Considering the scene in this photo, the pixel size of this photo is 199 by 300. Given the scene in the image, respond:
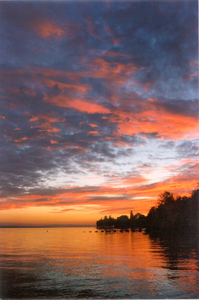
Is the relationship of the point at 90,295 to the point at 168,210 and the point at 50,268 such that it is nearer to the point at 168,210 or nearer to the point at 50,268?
the point at 50,268

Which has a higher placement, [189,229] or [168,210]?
[168,210]

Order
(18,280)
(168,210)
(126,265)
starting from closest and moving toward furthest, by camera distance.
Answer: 1. (18,280)
2. (126,265)
3. (168,210)

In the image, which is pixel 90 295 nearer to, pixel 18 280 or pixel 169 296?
pixel 169 296

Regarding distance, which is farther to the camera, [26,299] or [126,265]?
[126,265]

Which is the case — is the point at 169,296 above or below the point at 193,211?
below

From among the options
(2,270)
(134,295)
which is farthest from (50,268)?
(134,295)

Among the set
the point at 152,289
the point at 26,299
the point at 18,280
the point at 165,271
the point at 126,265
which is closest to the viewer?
the point at 26,299

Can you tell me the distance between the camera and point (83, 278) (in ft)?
113

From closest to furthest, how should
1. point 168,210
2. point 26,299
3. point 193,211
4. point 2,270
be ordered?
point 26,299 → point 2,270 → point 193,211 → point 168,210

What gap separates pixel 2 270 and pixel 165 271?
2378 cm

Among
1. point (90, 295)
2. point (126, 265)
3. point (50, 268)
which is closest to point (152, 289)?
point (90, 295)

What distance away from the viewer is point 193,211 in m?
133

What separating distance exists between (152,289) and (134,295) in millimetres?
3083

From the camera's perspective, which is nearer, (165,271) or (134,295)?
(134,295)
